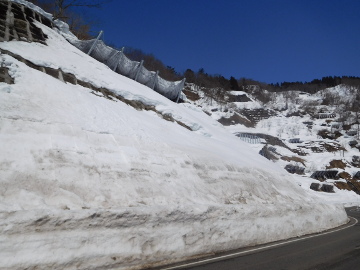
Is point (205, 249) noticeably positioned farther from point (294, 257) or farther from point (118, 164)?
point (118, 164)

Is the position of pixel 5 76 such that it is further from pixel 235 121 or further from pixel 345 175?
pixel 235 121

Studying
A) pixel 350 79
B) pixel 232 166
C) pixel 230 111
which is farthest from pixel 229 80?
pixel 232 166

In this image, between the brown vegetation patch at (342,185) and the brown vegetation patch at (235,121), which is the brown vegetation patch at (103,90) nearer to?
the brown vegetation patch at (342,185)

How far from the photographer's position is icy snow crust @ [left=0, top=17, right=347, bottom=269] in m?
4.84

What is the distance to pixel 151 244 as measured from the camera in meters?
5.90

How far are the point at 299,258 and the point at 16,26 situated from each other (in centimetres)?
1673

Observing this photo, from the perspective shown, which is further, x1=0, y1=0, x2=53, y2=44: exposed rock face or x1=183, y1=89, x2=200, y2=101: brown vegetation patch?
x1=183, y1=89, x2=200, y2=101: brown vegetation patch

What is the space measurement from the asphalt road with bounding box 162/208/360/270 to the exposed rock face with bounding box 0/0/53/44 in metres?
12.7

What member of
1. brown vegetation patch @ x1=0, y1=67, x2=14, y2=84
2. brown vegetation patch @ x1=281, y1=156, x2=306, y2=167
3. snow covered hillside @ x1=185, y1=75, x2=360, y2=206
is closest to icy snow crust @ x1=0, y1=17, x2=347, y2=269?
brown vegetation patch @ x1=0, y1=67, x2=14, y2=84

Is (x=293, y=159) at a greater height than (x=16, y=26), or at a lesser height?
lesser

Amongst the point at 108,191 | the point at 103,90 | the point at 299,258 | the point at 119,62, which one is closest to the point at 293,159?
the point at 119,62

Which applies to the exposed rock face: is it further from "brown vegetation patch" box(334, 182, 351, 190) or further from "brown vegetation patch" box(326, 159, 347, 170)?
"brown vegetation patch" box(326, 159, 347, 170)

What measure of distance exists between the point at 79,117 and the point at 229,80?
119m

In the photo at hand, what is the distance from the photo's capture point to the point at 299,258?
652 centimetres
